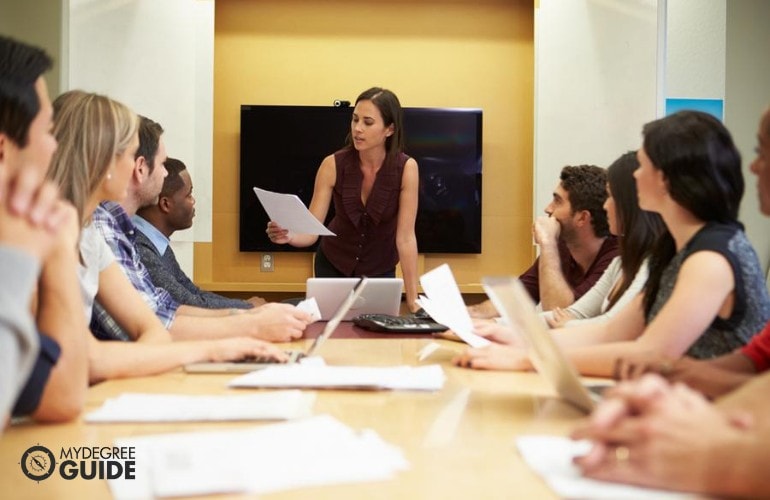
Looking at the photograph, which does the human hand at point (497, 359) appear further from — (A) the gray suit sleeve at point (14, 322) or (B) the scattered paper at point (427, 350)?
(A) the gray suit sleeve at point (14, 322)

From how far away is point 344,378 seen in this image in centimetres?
155

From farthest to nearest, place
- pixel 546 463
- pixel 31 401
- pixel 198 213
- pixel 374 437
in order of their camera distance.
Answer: pixel 198 213, pixel 31 401, pixel 374 437, pixel 546 463

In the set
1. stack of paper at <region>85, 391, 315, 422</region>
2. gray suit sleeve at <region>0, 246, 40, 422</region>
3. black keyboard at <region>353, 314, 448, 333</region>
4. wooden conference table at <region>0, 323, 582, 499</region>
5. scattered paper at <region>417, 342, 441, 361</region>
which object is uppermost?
gray suit sleeve at <region>0, 246, 40, 422</region>

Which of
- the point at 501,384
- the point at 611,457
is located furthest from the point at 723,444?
the point at 501,384

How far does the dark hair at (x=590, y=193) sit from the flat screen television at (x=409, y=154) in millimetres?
2450

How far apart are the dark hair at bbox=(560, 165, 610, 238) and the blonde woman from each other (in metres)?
1.76

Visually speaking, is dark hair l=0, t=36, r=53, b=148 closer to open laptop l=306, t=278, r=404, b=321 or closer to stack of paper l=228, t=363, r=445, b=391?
stack of paper l=228, t=363, r=445, b=391

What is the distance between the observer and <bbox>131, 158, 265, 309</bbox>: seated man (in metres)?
3.14

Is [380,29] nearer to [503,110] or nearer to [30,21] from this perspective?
[503,110]

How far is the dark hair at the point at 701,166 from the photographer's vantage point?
A: 1.69m

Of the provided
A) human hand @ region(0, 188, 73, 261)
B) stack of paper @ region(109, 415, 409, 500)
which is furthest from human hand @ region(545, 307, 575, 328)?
human hand @ region(0, 188, 73, 261)

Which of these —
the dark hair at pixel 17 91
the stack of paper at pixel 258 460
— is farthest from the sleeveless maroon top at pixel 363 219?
the stack of paper at pixel 258 460

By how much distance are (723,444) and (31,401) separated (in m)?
0.90

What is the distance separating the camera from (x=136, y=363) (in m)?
1.72
